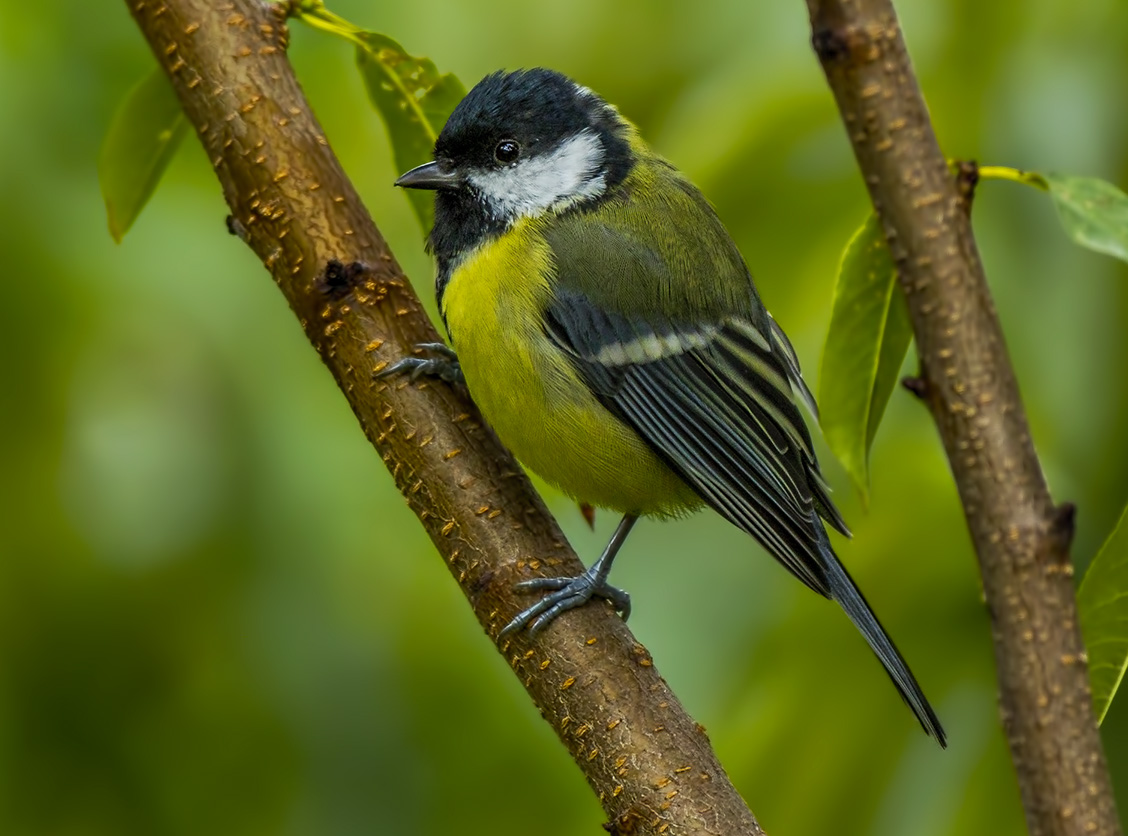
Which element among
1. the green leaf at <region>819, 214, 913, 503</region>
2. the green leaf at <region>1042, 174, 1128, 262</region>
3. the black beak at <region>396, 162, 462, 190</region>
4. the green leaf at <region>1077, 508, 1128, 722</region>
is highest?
the black beak at <region>396, 162, 462, 190</region>

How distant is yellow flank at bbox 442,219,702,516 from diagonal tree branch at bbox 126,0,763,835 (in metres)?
0.11

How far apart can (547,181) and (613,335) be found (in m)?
0.33

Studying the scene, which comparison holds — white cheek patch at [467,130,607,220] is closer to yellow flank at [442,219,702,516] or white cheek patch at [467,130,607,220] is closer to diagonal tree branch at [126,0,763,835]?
yellow flank at [442,219,702,516]

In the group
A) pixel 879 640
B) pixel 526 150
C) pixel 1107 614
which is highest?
pixel 526 150

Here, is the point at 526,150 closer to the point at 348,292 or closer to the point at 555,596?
the point at 348,292

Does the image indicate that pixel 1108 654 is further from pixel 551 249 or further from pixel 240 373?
pixel 240 373

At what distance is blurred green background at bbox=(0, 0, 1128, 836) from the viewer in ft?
6.22

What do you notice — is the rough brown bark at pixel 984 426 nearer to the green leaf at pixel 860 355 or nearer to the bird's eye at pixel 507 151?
the green leaf at pixel 860 355

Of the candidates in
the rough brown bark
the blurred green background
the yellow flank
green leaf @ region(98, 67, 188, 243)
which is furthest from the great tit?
the rough brown bark

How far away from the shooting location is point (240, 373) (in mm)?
2117

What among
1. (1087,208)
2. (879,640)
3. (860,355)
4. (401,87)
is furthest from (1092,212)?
(401,87)

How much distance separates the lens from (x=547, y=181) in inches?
82.4

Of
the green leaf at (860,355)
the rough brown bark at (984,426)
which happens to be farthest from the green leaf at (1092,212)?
the rough brown bark at (984,426)

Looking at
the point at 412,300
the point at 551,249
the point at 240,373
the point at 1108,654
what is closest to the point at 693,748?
the point at 1108,654
